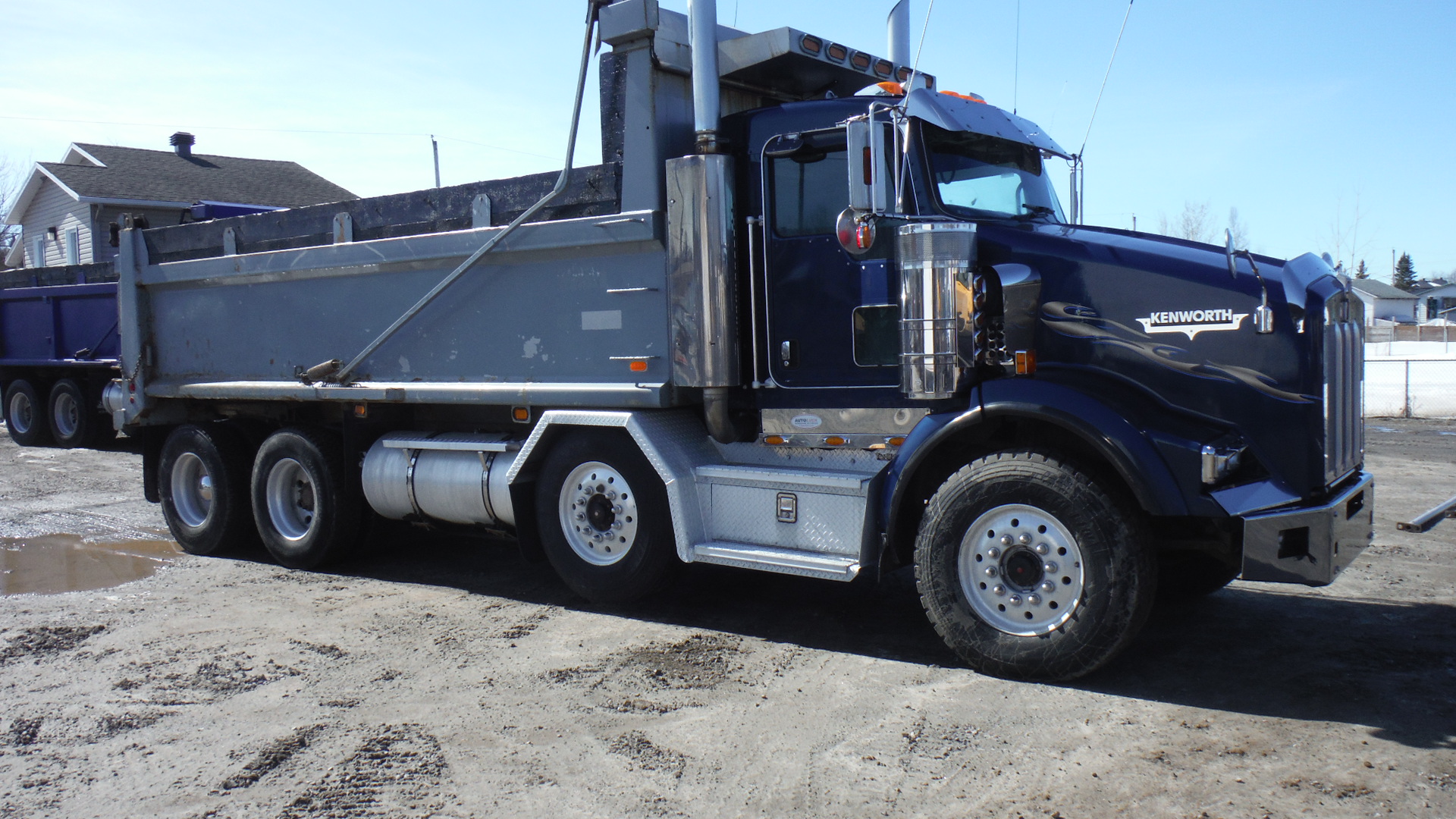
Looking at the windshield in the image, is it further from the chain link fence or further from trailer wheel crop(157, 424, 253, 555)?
the chain link fence

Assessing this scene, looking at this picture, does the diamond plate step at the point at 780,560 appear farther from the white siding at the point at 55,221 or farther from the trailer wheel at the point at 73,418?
the white siding at the point at 55,221

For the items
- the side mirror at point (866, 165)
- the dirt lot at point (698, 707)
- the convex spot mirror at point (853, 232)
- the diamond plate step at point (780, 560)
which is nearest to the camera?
the dirt lot at point (698, 707)

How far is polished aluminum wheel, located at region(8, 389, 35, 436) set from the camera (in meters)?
18.9

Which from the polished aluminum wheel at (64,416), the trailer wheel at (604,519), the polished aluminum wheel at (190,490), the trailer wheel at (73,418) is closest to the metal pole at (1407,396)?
the trailer wheel at (604,519)

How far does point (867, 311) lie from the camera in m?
5.58

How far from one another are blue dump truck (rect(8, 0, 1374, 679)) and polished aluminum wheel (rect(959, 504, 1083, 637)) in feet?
0.04

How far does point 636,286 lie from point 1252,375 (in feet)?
10.8

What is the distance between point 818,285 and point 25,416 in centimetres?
1885

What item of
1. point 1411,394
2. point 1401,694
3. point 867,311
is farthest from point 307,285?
point 1411,394

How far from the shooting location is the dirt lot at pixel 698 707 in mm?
3859

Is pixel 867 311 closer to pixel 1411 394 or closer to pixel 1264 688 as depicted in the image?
Result: pixel 1264 688

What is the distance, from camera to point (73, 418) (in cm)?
1830

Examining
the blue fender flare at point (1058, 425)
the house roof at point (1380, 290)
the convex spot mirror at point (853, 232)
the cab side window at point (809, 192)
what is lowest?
the blue fender flare at point (1058, 425)

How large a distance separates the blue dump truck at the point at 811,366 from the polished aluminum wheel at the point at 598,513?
0.02m
